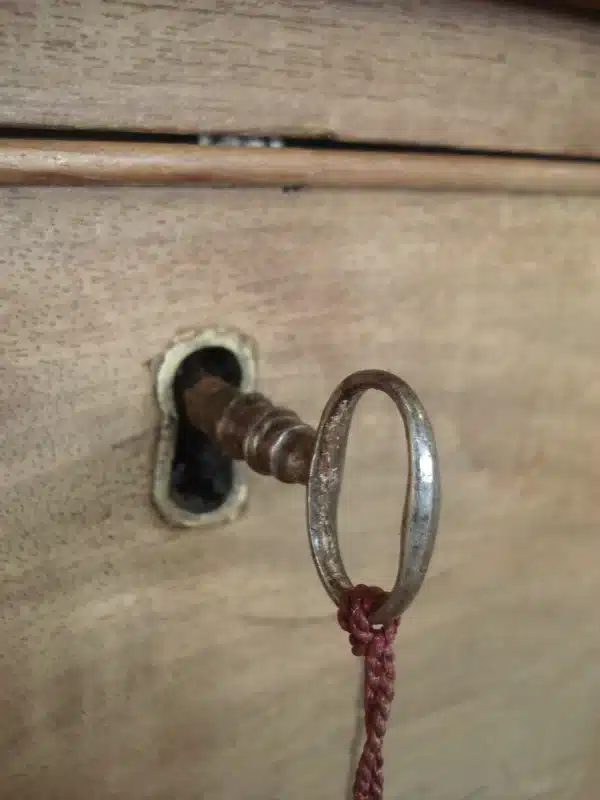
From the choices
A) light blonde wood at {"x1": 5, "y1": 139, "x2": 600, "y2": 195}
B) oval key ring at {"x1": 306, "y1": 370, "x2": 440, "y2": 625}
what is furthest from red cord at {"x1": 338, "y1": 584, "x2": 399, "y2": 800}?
light blonde wood at {"x1": 5, "y1": 139, "x2": 600, "y2": 195}

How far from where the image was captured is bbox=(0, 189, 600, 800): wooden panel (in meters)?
0.24

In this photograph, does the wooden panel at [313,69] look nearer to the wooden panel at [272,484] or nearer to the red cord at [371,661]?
the wooden panel at [272,484]

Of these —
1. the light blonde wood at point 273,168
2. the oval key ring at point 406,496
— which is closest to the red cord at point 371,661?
the oval key ring at point 406,496

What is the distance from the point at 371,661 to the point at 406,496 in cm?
5

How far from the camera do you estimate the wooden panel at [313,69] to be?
0.21 metres

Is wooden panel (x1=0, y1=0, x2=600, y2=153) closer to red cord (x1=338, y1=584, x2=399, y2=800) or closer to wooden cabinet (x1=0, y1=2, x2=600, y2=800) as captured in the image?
→ wooden cabinet (x1=0, y1=2, x2=600, y2=800)

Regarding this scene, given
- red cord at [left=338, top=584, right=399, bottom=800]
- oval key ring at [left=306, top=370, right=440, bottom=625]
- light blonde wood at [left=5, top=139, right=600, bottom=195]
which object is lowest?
red cord at [left=338, top=584, right=399, bottom=800]

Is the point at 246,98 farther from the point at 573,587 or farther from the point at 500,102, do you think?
the point at 573,587

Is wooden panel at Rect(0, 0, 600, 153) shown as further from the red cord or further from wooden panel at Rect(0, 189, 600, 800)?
the red cord

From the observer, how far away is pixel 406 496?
20 centimetres

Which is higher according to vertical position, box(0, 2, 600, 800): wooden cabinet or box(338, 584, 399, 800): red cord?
box(0, 2, 600, 800): wooden cabinet

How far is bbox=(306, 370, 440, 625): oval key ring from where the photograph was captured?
0.65 ft

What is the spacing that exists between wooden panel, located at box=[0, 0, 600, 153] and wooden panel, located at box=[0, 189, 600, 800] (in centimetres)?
2

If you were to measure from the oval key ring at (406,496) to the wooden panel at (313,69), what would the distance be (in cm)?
9
